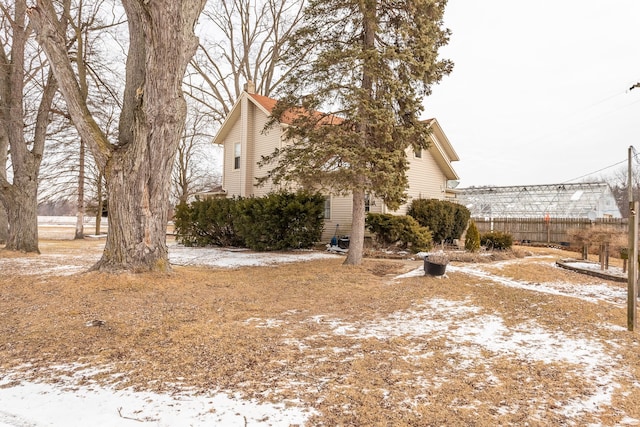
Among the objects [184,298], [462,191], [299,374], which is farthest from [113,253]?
[462,191]

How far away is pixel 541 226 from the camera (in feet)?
67.7

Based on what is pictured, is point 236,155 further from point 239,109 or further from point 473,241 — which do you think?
point 473,241

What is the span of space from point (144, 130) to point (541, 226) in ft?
68.4

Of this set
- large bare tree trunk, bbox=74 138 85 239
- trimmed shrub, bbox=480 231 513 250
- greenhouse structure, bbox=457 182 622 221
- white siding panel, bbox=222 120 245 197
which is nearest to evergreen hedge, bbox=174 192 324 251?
white siding panel, bbox=222 120 245 197

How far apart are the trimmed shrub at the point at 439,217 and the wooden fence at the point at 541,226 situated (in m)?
4.57

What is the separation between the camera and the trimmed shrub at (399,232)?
13.3 metres

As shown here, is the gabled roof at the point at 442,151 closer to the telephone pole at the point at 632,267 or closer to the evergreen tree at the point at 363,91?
the evergreen tree at the point at 363,91

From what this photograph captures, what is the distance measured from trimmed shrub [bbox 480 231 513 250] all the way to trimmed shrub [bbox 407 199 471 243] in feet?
5.16

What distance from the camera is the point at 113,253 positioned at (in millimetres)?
6969

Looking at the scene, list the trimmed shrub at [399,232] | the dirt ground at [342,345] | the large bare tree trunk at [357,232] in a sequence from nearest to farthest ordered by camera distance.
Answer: the dirt ground at [342,345]
the large bare tree trunk at [357,232]
the trimmed shrub at [399,232]

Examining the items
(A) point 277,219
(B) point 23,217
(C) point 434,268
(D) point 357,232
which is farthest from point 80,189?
(C) point 434,268

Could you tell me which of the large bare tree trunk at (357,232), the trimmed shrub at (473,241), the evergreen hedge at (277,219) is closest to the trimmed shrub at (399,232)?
the trimmed shrub at (473,241)

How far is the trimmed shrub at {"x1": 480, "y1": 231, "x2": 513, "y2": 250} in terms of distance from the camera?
1459 cm

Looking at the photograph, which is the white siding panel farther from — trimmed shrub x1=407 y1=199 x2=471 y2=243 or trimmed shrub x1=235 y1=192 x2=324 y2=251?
trimmed shrub x1=407 y1=199 x2=471 y2=243
